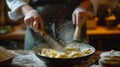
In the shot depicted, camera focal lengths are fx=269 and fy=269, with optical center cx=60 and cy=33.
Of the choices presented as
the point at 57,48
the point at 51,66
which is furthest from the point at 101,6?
the point at 51,66

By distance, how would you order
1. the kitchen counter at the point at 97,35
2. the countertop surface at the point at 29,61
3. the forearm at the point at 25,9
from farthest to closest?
the kitchen counter at the point at 97,35
the forearm at the point at 25,9
the countertop surface at the point at 29,61

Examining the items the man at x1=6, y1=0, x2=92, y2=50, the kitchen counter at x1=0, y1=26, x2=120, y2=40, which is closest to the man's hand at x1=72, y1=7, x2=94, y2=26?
the man at x1=6, y1=0, x2=92, y2=50

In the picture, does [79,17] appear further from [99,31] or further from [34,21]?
[99,31]

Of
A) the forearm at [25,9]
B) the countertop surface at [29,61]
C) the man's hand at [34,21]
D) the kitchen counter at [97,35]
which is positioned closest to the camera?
the countertop surface at [29,61]

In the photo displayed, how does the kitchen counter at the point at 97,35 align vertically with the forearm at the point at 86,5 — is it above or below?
below

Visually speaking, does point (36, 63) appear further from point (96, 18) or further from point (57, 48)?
point (96, 18)

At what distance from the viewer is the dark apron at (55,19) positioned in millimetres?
1443

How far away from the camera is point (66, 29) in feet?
4.75

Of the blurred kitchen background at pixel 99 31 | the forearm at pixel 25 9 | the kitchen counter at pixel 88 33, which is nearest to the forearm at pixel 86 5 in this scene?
the forearm at pixel 25 9

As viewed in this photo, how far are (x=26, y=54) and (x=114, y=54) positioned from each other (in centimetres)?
42

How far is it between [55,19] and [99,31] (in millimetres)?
824

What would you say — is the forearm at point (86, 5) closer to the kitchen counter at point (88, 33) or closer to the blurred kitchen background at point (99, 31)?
the blurred kitchen background at point (99, 31)

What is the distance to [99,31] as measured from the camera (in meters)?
2.25

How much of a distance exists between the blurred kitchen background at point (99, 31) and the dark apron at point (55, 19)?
2.03 ft
